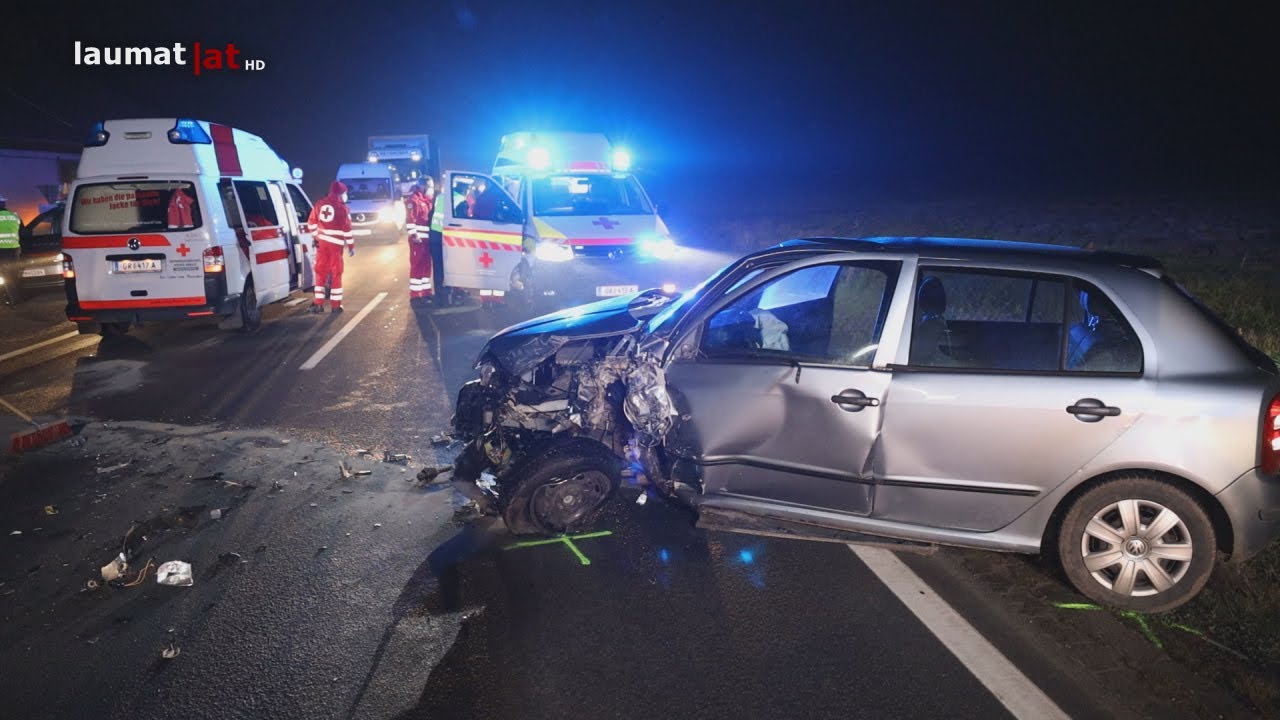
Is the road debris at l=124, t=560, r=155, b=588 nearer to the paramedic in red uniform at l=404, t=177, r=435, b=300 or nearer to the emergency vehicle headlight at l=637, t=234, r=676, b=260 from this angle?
the emergency vehicle headlight at l=637, t=234, r=676, b=260

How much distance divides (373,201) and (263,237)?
15.8 meters

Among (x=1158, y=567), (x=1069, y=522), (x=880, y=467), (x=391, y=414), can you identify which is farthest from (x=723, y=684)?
(x=391, y=414)

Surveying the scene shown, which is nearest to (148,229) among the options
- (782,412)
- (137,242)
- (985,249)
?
(137,242)

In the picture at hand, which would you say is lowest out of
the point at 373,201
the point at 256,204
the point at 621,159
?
the point at 256,204

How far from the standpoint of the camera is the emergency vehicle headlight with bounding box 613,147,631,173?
42.5 ft

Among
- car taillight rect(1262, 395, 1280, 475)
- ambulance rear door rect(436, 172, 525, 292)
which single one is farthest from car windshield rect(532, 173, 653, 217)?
car taillight rect(1262, 395, 1280, 475)

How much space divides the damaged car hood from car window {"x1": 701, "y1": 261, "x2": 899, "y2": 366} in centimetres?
55

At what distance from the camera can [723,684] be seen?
9.95ft

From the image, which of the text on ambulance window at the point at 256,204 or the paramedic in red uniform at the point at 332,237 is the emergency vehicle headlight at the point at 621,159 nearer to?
the paramedic in red uniform at the point at 332,237

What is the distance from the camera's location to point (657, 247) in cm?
995

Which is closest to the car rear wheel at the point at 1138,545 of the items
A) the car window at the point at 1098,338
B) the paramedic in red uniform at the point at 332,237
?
the car window at the point at 1098,338

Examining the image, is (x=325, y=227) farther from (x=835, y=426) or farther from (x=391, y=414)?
(x=835, y=426)

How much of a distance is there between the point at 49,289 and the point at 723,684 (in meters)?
13.5

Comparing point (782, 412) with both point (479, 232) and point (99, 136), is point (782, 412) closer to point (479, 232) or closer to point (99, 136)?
point (479, 232)
